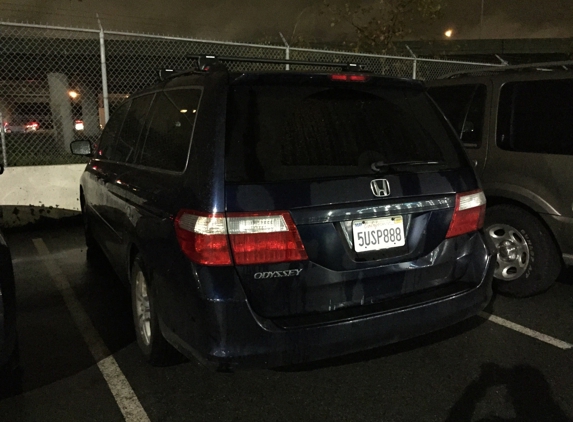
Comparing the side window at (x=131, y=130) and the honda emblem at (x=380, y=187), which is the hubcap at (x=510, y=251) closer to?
the honda emblem at (x=380, y=187)

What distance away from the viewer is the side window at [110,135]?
4.49 meters

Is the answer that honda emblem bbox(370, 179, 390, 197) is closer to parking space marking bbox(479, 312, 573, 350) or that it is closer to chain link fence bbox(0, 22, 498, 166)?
parking space marking bbox(479, 312, 573, 350)

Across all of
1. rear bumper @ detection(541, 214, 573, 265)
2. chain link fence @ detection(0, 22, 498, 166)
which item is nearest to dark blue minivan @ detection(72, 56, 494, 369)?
rear bumper @ detection(541, 214, 573, 265)

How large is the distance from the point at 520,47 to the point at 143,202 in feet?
134

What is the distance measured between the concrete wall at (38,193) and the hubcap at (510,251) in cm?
576

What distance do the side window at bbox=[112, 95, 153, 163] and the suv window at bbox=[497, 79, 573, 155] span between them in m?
2.91

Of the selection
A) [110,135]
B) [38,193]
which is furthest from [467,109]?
[38,193]

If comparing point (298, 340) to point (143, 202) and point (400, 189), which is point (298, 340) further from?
point (143, 202)

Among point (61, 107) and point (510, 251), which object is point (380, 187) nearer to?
point (510, 251)

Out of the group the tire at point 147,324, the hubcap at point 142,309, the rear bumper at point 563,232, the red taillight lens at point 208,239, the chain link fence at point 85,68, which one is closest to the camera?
the red taillight lens at point 208,239

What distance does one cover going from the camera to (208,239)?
2443 mm

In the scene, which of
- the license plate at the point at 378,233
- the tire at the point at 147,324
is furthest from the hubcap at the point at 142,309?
the license plate at the point at 378,233

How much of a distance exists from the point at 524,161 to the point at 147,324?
317 centimetres

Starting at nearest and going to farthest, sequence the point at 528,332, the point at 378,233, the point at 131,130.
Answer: the point at 378,233 → the point at 528,332 → the point at 131,130
